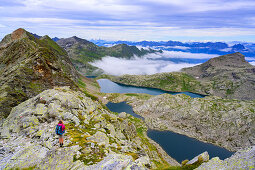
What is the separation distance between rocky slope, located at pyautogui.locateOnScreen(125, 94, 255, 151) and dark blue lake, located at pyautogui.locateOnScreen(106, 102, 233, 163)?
5.99 m

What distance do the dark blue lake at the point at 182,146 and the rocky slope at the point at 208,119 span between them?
599 centimetres

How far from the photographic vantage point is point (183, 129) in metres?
125

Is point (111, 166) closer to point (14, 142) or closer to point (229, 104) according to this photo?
point (14, 142)

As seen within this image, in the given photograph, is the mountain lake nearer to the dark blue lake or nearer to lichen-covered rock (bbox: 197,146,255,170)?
the dark blue lake

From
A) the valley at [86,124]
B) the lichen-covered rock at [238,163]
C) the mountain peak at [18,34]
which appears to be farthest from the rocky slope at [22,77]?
the mountain peak at [18,34]

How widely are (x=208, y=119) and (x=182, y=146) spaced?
133 feet

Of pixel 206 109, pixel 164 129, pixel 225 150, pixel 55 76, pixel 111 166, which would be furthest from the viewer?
pixel 206 109

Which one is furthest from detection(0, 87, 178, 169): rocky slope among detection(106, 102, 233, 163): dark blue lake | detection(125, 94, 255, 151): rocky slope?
detection(125, 94, 255, 151): rocky slope

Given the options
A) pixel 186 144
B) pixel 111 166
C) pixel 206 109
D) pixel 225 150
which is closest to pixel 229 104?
pixel 206 109

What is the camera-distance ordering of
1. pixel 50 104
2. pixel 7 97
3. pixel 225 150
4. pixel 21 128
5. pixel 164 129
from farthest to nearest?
pixel 164 129
pixel 225 150
pixel 7 97
pixel 50 104
pixel 21 128

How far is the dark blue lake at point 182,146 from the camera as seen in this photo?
96250mm

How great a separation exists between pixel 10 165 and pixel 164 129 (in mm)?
118026

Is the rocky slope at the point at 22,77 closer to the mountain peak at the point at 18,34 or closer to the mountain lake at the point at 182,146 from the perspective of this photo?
the mountain peak at the point at 18,34

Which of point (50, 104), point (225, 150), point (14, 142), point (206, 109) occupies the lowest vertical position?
point (225, 150)
